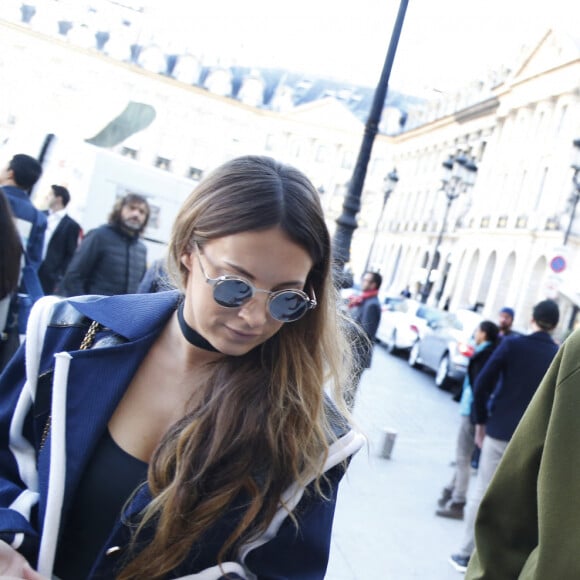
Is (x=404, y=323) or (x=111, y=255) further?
(x=404, y=323)

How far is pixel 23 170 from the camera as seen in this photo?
17.5 feet

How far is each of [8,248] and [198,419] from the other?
184 centimetres

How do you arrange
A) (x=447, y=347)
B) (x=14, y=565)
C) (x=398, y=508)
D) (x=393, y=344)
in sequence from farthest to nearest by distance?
(x=393, y=344) < (x=447, y=347) < (x=398, y=508) < (x=14, y=565)

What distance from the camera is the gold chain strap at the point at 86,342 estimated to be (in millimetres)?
1764

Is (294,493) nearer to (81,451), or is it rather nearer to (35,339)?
(81,451)

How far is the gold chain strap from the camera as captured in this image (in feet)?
5.79

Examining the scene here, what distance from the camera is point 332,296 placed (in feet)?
6.59

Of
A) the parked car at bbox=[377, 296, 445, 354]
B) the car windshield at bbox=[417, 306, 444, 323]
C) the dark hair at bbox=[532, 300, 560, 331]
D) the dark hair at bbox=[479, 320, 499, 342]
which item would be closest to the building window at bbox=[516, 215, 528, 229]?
the parked car at bbox=[377, 296, 445, 354]

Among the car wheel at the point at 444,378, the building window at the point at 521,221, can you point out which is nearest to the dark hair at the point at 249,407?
the car wheel at the point at 444,378

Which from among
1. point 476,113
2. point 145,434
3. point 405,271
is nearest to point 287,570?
point 145,434

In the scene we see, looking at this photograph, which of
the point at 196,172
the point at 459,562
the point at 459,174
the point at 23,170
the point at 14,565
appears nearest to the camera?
the point at 14,565

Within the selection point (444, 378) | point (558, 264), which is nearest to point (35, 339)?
point (558, 264)

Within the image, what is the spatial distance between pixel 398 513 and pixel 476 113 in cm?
5211

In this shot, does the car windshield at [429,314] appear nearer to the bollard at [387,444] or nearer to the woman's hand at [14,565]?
the bollard at [387,444]
